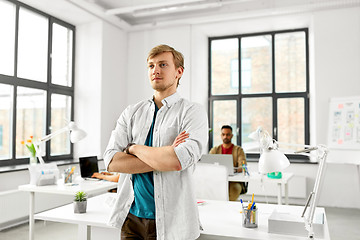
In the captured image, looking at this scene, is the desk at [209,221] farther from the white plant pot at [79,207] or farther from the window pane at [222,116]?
the window pane at [222,116]

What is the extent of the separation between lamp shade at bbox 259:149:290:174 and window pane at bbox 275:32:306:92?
16.7ft

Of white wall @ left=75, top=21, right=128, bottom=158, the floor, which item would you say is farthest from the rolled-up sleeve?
white wall @ left=75, top=21, right=128, bottom=158

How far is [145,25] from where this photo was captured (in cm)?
650

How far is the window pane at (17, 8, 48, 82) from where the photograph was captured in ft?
16.8

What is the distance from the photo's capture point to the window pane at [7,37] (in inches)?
188

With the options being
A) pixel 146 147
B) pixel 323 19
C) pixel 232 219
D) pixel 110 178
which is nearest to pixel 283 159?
pixel 232 219

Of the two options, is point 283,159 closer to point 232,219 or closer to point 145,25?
point 232,219

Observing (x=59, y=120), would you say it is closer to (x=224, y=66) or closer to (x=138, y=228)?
(x=224, y=66)

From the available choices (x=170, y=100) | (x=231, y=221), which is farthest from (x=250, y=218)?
(x=170, y=100)

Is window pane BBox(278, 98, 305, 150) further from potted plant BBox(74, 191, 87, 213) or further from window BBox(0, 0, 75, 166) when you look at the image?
potted plant BBox(74, 191, 87, 213)

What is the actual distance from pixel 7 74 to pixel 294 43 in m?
5.18

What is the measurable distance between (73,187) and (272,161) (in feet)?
8.08

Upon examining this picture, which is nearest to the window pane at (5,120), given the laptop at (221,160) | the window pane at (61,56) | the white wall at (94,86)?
the window pane at (61,56)

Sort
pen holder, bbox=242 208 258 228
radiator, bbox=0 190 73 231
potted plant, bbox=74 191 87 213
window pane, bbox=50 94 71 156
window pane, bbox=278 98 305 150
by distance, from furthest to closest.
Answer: window pane, bbox=278 98 305 150 < window pane, bbox=50 94 71 156 < radiator, bbox=0 190 73 231 < potted plant, bbox=74 191 87 213 < pen holder, bbox=242 208 258 228
